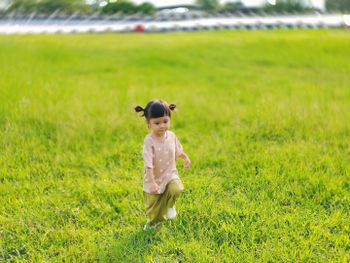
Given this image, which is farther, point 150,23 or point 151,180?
point 150,23

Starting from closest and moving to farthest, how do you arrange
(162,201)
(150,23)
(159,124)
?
(159,124) → (162,201) → (150,23)

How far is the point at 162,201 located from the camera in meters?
2.25

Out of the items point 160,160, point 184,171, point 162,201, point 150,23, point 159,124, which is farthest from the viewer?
point 150,23

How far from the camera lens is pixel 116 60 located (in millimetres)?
8367

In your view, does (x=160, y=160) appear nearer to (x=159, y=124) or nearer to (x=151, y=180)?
(x=151, y=180)

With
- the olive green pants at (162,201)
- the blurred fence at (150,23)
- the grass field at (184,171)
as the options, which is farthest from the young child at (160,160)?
the blurred fence at (150,23)

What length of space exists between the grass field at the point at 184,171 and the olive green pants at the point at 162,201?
0.11 metres

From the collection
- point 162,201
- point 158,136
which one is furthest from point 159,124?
point 162,201

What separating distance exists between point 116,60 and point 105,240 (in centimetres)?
655

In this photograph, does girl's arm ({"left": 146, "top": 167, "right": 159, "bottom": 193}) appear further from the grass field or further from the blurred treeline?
the blurred treeline

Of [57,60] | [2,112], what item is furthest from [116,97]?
[57,60]

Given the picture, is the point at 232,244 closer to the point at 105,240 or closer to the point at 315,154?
the point at 105,240

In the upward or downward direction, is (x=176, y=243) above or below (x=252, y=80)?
above

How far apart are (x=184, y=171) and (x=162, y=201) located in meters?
0.92
